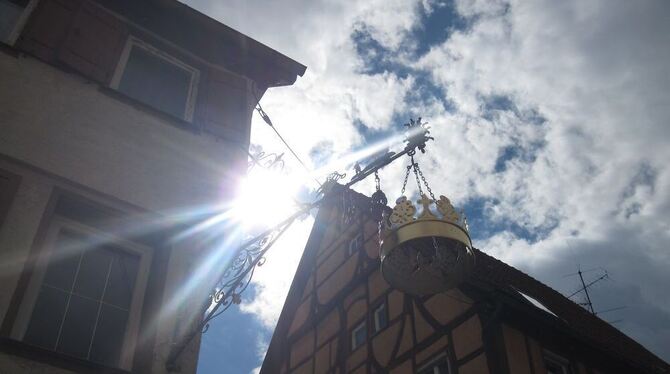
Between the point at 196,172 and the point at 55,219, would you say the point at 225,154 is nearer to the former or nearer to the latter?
the point at 196,172

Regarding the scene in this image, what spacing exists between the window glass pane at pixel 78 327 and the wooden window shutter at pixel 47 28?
2.32m

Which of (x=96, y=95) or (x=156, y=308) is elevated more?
(x=96, y=95)

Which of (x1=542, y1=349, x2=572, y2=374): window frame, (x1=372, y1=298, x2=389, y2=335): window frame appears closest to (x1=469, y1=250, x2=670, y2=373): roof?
(x1=542, y1=349, x2=572, y2=374): window frame

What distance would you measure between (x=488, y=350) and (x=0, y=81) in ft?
21.9

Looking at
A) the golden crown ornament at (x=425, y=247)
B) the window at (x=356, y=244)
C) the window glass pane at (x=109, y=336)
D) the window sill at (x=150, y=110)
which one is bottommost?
the window glass pane at (x=109, y=336)

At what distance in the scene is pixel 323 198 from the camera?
5.38 metres

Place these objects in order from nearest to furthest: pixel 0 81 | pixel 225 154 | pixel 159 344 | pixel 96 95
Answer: pixel 159 344
pixel 0 81
pixel 96 95
pixel 225 154

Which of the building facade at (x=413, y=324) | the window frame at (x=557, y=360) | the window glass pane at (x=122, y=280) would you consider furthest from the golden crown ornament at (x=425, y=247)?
the window frame at (x=557, y=360)

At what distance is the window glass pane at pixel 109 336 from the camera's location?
4.06 m

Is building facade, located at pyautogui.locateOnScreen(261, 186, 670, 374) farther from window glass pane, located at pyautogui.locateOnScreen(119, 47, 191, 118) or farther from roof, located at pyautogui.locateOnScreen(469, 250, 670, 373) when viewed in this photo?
window glass pane, located at pyautogui.locateOnScreen(119, 47, 191, 118)

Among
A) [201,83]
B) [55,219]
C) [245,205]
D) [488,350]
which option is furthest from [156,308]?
[488,350]

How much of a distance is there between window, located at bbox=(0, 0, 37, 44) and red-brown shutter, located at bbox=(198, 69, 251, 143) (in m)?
1.75

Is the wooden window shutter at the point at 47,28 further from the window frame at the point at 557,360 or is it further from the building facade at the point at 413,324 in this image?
the window frame at the point at 557,360

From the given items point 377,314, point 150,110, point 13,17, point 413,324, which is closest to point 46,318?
point 150,110
